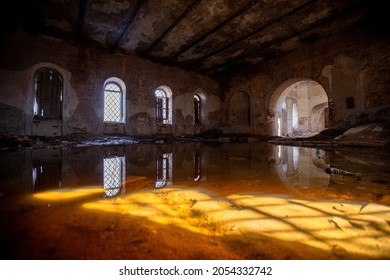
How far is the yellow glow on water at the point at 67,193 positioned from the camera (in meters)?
1.38

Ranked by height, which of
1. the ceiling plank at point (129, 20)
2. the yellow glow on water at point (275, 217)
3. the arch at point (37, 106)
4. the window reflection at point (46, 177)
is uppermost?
the ceiling plank at point (129, 20)

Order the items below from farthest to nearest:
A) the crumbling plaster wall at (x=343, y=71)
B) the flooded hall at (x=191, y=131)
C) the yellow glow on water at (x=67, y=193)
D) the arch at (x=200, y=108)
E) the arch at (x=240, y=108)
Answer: the arch at (x=200, y=108) < the arch at (x=240, y=108) < the crumbling plaster wall at (x=343, y=71) < the yellow glow on water at (x=67, y=193) < the flooded hall at (x=191, y=131)

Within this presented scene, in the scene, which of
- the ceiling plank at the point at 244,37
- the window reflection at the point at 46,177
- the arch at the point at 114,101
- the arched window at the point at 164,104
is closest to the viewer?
the window reflection at the point at 46,177

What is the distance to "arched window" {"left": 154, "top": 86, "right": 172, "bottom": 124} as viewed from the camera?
9812mm

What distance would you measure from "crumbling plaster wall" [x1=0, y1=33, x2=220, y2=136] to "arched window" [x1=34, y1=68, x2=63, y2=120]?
35 centimetres

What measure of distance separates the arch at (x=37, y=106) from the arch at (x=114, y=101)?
1510mm

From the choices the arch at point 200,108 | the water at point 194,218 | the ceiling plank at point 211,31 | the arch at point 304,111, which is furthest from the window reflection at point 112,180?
the arch at point 304,111

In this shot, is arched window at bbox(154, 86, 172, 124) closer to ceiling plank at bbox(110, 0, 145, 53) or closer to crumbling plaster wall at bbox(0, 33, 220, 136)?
crumbling plaster wall at bbox(0, 33, 220, 136)

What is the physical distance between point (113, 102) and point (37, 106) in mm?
2651

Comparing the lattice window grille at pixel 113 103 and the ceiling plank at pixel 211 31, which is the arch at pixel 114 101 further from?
the ceiling plank at pixel 211 31

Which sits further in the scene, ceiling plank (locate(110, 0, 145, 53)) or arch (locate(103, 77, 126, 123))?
arch (locate(103, 77, 126, 123))

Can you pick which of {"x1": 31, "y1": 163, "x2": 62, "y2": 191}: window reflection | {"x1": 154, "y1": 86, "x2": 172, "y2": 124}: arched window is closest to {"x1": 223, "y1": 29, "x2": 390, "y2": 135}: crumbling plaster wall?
{"x1": 154, "y1": 86, "x2": 172, "y2": 124}: arched window

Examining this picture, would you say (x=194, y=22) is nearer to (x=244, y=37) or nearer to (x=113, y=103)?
(x=244, y=37)

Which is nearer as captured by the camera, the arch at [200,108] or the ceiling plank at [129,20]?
the ceiling plank at [129,20]
